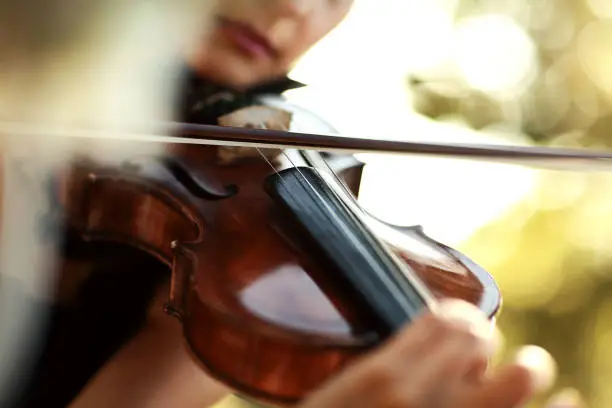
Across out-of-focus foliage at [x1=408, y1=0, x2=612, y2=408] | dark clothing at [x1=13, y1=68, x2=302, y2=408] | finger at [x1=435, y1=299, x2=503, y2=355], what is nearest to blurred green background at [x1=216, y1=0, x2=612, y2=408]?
out-of-focus foliage at [x1=408, y1=0, x2=612, y2=408]

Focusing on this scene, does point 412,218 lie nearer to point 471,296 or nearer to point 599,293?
point 599,293

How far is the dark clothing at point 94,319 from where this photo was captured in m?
0.51

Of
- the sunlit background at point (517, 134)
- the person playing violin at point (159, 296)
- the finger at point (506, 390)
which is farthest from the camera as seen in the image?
the sunlit background at point (517, 134)

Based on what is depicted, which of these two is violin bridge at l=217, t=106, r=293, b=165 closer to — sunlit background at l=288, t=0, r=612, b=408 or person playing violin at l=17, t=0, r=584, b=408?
person playing violin at l=17, t=0, r=584, b=408

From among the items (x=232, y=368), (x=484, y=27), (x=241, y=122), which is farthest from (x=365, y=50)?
(x=232, y=368)

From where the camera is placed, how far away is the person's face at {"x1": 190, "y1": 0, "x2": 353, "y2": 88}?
0.56 meters

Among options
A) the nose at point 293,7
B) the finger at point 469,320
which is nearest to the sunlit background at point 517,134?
the nose at point 293,7

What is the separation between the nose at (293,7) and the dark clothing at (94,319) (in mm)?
101

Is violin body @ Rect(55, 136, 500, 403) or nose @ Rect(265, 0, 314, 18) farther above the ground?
nose @ Rect(265, 0, 314, 18)

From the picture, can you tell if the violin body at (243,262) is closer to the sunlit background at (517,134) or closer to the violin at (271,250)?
the violin at (271,250)

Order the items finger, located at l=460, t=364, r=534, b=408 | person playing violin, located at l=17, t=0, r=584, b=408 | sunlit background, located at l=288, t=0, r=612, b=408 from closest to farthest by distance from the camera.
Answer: finger, located at l=460, t=364, r=534, b=408
person playing violin, located at l=17, t=0, r=584, b=408
sunlit background, located at l=288, t=0, r=612, b=408

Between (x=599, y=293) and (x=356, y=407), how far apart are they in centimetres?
114

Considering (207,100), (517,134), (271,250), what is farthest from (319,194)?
(517,134)

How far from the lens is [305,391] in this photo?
33 centimetres
